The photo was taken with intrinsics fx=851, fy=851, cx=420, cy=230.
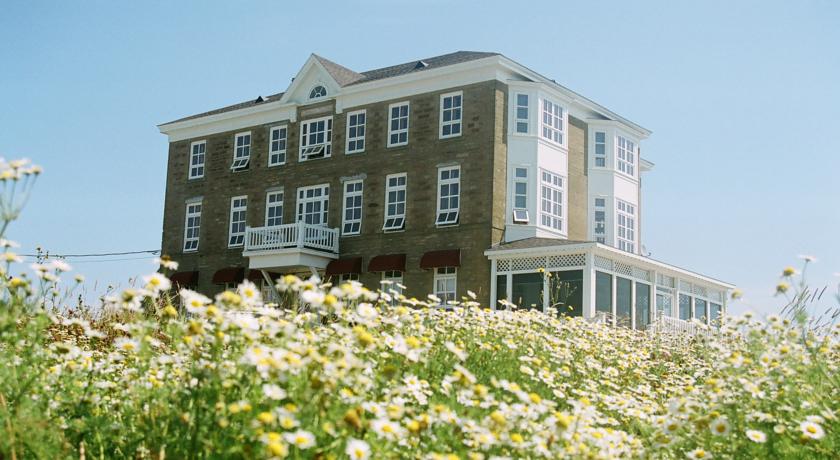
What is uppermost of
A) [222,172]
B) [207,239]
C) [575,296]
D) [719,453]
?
[222,172]

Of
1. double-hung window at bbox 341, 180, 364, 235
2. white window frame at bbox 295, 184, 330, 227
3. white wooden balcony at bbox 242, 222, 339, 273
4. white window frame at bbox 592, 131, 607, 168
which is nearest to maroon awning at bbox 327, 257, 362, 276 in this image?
white wooden balcony at bbox 242, 222, 339, 273

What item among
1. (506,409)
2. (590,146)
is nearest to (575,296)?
(590,146)

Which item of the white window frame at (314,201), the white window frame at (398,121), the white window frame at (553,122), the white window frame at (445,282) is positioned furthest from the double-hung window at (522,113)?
the white window frame at (314,201)

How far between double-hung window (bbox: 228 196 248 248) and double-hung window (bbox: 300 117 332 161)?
3224 millimetres

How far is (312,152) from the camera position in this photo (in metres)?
30.5

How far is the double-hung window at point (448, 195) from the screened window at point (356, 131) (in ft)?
12.3

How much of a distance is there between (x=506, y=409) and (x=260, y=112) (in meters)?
28.9

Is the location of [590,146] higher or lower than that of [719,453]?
higher

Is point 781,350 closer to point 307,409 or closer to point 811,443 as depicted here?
point 811,443

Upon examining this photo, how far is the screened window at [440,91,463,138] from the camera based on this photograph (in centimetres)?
2695

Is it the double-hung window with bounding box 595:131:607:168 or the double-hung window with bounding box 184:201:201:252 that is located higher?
the double-hung window with bounding box 595:131:607:168

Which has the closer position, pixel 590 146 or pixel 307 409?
pixel 307 409

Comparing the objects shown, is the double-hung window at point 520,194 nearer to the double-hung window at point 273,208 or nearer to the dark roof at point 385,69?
the dark roof at point 385,69

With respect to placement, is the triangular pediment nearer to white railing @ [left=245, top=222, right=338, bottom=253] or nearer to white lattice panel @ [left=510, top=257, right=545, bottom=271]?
white railing @ [left=245, top=222, right=338, bottom=253]
